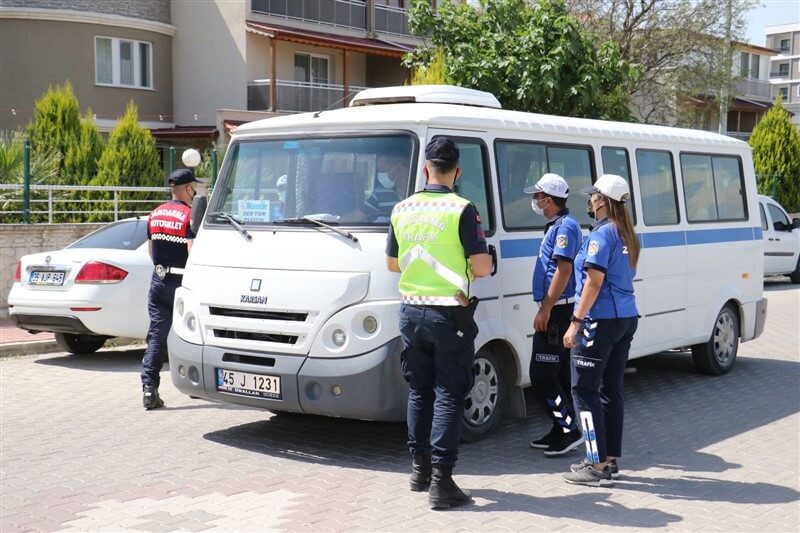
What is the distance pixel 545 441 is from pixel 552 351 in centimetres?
67

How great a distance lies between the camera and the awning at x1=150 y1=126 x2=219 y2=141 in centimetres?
3120

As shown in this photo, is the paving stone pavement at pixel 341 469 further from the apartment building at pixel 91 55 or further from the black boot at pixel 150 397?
the apartment building at pixel 91 55

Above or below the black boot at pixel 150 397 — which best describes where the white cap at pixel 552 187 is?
above

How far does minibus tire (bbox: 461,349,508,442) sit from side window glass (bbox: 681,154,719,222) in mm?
3368

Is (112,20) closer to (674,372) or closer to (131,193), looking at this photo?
(131,193)

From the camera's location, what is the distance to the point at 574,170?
853cm

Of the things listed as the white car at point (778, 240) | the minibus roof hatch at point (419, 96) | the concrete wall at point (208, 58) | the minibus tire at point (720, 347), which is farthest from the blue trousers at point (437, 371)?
the concrete wall at point (208, 58)

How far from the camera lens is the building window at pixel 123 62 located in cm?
3100

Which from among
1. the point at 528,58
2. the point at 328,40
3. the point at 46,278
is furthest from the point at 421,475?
the point at 328,40

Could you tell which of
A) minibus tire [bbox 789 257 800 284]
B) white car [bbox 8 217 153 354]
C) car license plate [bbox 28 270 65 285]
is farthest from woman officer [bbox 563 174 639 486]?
minibus tire [bbox 789 257 800 284]

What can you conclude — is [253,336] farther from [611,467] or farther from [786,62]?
[786,62]

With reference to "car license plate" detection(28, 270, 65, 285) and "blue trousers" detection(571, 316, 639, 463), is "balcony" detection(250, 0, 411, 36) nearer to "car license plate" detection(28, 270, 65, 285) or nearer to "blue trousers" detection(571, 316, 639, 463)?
"car license plate" detection(28, 270, 65, 285)

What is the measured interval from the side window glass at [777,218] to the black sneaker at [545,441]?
50.6 ft

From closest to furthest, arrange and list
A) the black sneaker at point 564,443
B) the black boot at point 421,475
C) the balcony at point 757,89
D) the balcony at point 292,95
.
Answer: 1. the black boot at point 421,475
2. the black sneaker at point 564,443
3. the balcony at point 292,95
4. the balcony at point 757,89
